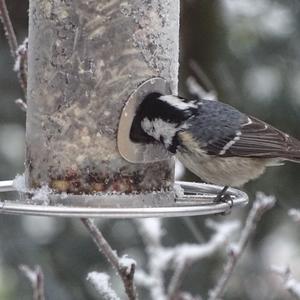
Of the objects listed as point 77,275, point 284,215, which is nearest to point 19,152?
point 77,275

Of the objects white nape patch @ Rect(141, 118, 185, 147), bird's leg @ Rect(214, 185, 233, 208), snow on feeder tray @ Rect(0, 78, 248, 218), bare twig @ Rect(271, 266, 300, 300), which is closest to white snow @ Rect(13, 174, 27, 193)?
snow on feeder tray @ Rect(0, 78, 248, 218)

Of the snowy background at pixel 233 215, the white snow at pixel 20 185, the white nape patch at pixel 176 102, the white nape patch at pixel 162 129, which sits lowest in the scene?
the snowy background at pixel 233 215

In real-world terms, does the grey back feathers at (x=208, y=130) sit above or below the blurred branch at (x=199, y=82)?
above

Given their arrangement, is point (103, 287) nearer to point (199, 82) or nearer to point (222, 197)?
point (222, 197)

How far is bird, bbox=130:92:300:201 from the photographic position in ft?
13.5

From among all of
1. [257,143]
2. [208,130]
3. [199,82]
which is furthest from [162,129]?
[199,82]

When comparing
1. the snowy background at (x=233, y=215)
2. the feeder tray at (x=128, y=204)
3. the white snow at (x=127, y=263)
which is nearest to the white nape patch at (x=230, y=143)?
the feeder tray at (x=128, y=204)

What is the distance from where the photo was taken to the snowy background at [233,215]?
6117 mm

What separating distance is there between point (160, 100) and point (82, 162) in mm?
411

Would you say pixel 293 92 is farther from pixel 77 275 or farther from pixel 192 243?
pixel 77 275

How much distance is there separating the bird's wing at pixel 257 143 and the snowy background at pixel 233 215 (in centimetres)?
155

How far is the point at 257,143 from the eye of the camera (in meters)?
4.47

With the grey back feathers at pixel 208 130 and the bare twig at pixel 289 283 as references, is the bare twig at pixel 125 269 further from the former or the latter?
the bare twig at pixel 289 283

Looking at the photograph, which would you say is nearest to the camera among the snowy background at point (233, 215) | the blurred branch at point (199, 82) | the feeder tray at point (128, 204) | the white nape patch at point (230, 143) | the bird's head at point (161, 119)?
the feeder tray at point (128, 204)
